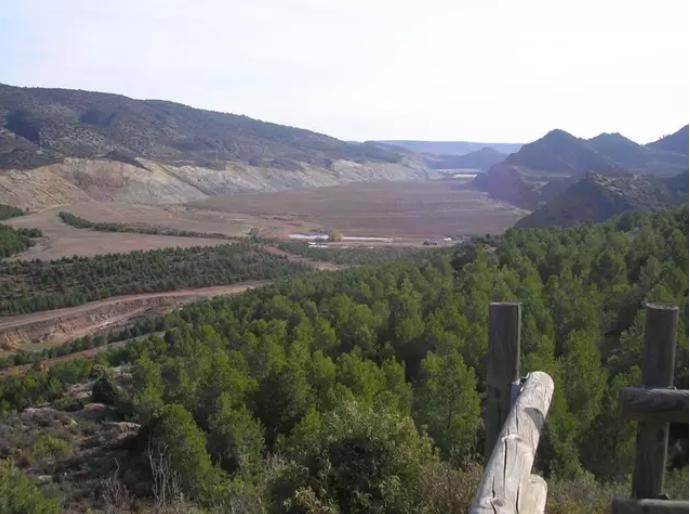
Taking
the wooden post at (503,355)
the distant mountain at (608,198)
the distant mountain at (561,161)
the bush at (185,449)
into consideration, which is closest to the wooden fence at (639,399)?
the wooden post at (503,355)

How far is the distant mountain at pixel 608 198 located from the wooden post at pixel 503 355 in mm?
60098

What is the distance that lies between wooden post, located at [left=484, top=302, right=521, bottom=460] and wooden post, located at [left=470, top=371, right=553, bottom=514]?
1.33ft

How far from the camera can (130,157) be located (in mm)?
116312

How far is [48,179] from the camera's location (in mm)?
94438

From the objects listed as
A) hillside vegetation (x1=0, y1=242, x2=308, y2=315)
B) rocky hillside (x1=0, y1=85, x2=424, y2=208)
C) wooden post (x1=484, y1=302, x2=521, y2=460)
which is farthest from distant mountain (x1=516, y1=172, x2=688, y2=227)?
wooden post (x1=484, y1=302, x2=521, y2=460)

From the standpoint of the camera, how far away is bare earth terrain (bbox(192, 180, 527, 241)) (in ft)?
288

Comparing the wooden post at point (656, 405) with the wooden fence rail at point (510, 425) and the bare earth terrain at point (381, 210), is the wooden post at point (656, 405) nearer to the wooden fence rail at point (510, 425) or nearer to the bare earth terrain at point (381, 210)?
the wooden fence rail at point (510, 425)

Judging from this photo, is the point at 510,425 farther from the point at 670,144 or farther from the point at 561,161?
the point at 670,144

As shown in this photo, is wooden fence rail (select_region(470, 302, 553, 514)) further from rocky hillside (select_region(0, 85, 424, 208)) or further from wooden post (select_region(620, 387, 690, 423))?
Answer: rocky hillside (select_region(0, 85, 424, 208))

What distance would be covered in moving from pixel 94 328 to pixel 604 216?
43.1 meters

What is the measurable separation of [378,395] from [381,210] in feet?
317

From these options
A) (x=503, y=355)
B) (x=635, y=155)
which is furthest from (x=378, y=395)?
(x=635, y=155)

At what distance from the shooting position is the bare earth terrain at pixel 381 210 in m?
87.8

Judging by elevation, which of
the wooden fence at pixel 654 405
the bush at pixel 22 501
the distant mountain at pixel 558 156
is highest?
the distant mountain at pixel 558 156
